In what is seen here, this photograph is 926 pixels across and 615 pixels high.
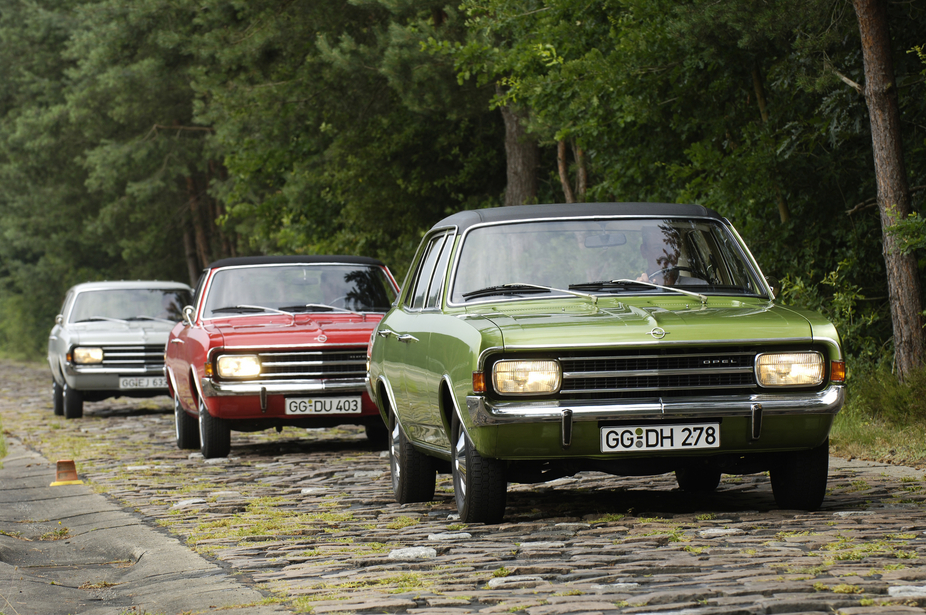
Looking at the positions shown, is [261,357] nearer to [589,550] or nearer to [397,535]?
[397,535]

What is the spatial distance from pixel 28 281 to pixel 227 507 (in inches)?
1920

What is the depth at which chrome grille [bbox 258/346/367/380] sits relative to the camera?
1208 centimetres

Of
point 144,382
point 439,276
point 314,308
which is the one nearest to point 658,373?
point 439,276

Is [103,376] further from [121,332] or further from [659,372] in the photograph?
[659,372]

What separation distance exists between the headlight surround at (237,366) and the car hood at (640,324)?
5.18 meters

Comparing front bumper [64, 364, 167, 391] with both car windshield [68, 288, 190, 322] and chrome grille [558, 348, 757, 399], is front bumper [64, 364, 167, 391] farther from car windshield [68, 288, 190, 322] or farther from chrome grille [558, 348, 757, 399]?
chrome grille [558, 348, 757, 399]

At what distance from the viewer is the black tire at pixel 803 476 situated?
7.18 meters

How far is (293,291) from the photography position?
43.2 ft

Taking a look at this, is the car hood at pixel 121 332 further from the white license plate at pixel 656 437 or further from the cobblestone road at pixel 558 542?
the white license plate at pixel 656 437

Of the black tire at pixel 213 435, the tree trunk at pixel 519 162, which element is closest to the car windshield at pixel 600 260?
the black tire at pixel 213 435

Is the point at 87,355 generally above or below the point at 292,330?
below

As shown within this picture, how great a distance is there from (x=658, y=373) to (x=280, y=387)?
589 centimetres

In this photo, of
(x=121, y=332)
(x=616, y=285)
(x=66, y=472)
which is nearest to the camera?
(x=616, y=285)

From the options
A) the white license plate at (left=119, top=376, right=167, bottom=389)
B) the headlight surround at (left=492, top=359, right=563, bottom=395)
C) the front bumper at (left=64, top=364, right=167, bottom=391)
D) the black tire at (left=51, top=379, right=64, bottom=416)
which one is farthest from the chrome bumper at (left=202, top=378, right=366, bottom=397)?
the black tire at (left=51, top=379, right=64, bottom=416)
